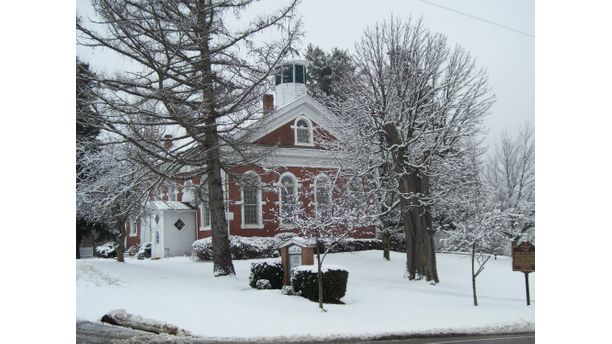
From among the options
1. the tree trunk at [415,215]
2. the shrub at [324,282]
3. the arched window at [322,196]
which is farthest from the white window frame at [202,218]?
the tree trunk at [415,215]

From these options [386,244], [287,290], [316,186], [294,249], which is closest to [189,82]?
[316,186]

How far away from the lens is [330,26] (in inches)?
240

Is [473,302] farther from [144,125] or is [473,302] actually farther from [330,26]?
[144,125]

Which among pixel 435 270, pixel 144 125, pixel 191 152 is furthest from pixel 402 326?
pixel 144 125

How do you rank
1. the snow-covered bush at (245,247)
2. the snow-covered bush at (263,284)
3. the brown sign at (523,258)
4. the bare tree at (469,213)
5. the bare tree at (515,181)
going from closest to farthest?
the snow-covered bush at (245,247)
the snow-covered bush at (263,284)
the bare tree at (469,213)
the bare tree at (515,181)
the brown sign at (523,258)

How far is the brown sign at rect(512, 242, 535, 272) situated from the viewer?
6.77 metres

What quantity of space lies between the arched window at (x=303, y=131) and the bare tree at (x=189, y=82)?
0.39 m

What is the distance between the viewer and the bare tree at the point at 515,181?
21.8 ft

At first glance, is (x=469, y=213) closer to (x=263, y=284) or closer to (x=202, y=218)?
(x=263, y=284)

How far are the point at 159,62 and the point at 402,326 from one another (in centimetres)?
285

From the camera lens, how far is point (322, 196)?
19.6 feet

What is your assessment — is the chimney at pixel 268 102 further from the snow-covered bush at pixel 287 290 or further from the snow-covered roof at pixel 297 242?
the snow-covered bush at pixel 287 290

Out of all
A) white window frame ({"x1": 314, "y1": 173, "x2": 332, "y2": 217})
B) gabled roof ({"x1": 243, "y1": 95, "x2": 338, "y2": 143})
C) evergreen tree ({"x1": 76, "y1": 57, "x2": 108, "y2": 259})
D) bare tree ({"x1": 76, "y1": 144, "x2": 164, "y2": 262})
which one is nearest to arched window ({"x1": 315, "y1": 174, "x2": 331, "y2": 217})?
white window frame ({"x1": 314, "y1": 173, "x2": 332, "y2": 217})

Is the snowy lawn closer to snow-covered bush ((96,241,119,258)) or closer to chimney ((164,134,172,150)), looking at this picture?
snow-covered bush ((96,241,119,258))
